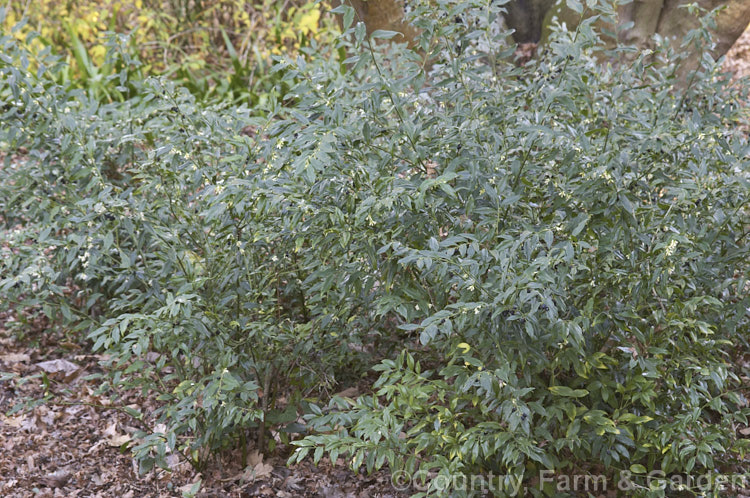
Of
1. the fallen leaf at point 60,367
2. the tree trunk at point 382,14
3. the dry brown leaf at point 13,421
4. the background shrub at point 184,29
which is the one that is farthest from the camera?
the background shrub at point 184,29

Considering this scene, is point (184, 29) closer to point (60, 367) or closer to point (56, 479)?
point (60, 367)

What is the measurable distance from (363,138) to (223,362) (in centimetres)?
98

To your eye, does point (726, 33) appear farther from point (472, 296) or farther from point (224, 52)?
point (224, 52)

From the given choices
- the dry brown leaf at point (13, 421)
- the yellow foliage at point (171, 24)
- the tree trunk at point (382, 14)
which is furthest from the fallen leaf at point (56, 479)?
the yellow foliage at point (171, 24)

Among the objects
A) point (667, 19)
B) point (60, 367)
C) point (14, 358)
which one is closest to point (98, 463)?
point (60, 367)

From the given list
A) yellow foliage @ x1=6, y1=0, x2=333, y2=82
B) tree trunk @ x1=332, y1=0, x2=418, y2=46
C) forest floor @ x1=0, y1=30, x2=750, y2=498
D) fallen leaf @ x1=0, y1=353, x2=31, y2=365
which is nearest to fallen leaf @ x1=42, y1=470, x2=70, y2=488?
forest floor @ x1=0, y1=30, x2=750, y2=498

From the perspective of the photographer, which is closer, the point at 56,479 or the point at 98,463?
the point at 56,479

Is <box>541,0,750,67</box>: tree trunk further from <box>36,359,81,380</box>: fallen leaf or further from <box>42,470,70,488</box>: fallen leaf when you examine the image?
<box>42,470,70,488</box>: fallen leaf

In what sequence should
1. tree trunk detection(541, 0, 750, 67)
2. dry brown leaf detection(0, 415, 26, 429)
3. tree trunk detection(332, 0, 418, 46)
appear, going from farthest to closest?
tree trunk detection(332, 0, 418, 46) < tree trunk detection(541, 0, 750, 67) < dry brown leaf detection(0, 415, 26, 429)

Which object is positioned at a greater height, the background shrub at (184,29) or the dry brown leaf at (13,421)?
the background shrub at (184,29)

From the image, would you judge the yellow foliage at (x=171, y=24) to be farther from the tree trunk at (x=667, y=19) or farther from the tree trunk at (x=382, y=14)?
the tree trunk at (x=667, y=19)

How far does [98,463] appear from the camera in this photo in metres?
3.25

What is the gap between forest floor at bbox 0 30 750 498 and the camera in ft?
9.95

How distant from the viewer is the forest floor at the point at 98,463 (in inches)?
119
